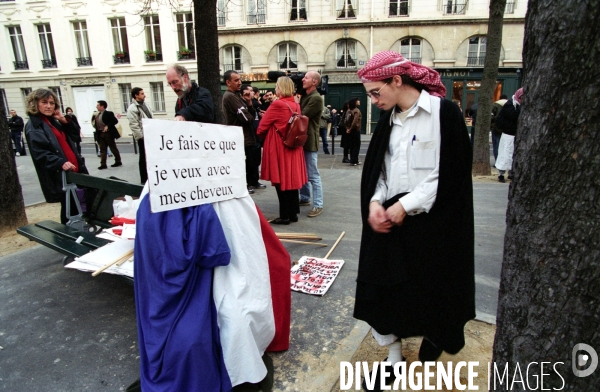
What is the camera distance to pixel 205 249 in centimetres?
180

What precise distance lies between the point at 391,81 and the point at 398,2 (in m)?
22.3

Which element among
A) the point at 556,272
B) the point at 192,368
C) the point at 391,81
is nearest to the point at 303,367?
the point at 192,368

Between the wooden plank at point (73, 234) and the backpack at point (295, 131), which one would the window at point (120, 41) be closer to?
the backpack at point (295, 131)

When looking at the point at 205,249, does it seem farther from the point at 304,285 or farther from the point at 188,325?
the point at 304,285

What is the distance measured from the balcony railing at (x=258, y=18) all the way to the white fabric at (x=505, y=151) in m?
18.5

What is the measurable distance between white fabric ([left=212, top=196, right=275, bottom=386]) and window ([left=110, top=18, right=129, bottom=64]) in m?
24.1

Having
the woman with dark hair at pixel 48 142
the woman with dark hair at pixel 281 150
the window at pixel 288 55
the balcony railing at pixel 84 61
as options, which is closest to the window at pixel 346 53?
the window at pixel 288 55

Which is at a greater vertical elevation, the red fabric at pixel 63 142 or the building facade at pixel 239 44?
the building facade at pixel 239 44

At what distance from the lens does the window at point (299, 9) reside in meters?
21.6

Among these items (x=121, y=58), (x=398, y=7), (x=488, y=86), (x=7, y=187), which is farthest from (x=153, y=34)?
(x=488, y=86)

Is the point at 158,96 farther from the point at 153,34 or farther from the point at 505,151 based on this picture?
the point at 505,151

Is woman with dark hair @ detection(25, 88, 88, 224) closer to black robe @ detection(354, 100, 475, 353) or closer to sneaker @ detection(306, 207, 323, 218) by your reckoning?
sneaker @ detection(306, 207, 323, 218)

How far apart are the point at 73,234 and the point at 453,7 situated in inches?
897

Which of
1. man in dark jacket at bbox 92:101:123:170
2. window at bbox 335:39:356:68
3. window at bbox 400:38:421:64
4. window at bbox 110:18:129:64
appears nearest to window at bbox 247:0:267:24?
window at bbox 335:39:356:68
